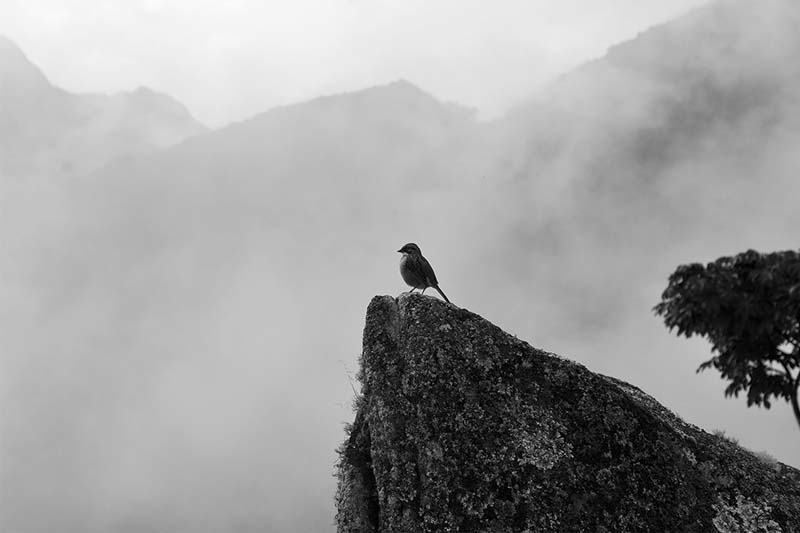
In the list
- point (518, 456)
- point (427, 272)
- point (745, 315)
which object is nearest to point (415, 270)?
point (427, 272)

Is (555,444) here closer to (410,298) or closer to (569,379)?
(569,379)

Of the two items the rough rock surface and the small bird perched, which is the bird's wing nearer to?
the small bird perched

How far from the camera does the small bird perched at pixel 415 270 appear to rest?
1950 centimetres

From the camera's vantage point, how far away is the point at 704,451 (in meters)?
16.7

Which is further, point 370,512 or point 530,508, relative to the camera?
point 370,512

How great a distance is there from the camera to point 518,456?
52.2 feet

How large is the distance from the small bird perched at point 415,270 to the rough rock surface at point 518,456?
7.11ft

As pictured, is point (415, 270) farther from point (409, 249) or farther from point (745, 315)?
point (745, 315)

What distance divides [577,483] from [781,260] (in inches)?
227

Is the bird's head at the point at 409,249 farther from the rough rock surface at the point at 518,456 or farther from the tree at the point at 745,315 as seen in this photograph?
the tree at the point at 745,315

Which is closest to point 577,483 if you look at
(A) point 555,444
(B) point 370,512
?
(A) point 555,444

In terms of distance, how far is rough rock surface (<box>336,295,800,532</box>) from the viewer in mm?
15586

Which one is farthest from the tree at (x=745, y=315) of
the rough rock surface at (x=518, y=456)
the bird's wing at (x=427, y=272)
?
the bird's wing at (x=427, y=272)

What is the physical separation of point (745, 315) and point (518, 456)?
523 centimetres
